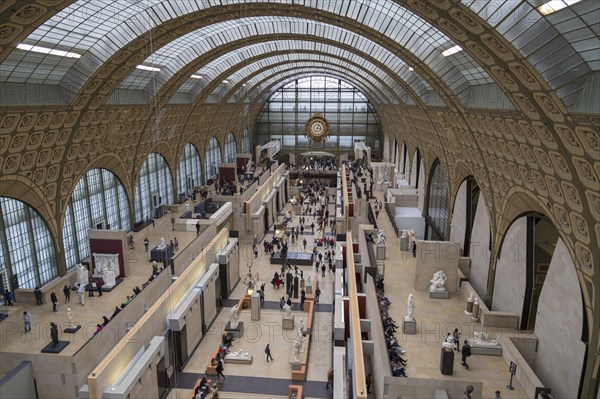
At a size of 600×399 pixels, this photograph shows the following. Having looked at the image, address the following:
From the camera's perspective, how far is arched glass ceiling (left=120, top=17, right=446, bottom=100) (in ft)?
104

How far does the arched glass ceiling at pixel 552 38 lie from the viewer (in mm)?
11562

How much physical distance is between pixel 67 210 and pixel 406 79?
23.7 meters

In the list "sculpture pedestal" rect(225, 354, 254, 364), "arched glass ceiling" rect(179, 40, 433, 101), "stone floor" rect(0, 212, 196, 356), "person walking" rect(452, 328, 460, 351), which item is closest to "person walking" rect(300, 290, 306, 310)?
"sculpture pedestal" rect(225, 354, 254, 364)

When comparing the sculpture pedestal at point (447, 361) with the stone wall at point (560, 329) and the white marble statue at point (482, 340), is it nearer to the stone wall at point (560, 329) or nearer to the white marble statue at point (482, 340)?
the white marble statue at point (482, 340)

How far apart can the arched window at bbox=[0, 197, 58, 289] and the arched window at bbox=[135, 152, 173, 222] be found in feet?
40.1

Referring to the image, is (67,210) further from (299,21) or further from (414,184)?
(414,184)

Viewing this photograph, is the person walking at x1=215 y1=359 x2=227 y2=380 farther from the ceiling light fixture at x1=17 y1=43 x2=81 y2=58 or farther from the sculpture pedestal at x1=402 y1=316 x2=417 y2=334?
the ceiling light fixture at x1=17 y1=43 x2=81 y2=58

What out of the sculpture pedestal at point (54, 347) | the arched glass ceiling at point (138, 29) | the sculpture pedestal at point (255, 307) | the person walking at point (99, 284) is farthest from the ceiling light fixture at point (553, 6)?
the person walking at point (99, 284)

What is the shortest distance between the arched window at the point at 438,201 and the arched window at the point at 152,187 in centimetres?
2362

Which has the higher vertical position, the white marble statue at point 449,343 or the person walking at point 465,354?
the white marble statue at point 449,343

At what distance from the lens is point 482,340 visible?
17.7m

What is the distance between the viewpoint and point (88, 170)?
A: 30062mm

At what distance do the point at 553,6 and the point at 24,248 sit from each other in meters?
25.5

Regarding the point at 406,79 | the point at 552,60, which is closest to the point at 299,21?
the point at 406,79
